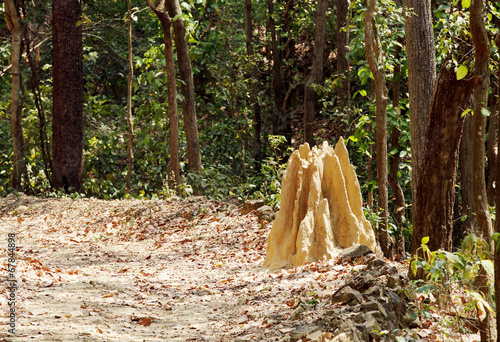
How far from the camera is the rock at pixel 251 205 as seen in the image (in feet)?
33.1

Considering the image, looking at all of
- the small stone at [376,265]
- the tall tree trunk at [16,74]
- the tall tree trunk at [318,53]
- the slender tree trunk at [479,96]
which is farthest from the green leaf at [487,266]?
the tall tree trunk at [16,74]

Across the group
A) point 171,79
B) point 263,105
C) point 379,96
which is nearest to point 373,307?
point 379,96

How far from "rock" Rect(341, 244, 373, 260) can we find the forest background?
1.74 ft

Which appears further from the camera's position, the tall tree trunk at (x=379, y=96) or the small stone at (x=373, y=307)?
the tall tree trunk at (x=379, y=96)

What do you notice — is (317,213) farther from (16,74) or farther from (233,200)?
(16,74)

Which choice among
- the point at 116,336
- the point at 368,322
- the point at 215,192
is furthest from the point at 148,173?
the point at 368,322

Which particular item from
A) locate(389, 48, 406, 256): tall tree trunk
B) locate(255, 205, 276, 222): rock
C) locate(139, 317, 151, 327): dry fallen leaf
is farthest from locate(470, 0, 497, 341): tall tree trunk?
locate(255, 205, 276, 222): rock

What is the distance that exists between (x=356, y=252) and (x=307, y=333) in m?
2.44

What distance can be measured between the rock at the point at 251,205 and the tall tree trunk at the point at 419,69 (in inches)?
140

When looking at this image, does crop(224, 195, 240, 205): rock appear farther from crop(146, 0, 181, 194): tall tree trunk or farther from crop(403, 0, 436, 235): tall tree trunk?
crop(403, 0, 436, 235): tall tree trunk

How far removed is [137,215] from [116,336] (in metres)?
6.55

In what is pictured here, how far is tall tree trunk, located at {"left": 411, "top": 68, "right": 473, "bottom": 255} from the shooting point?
17.5 feet

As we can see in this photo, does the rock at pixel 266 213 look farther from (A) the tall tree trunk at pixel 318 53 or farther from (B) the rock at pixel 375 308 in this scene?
(A) the tall tree trunk at pixel 318 53

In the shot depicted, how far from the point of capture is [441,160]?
554cm
